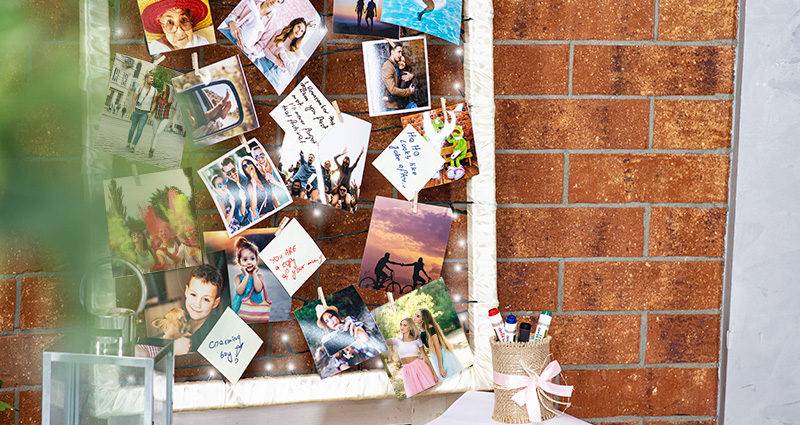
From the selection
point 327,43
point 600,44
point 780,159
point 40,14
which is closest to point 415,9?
point 327,43

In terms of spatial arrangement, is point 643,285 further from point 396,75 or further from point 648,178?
point 396,75

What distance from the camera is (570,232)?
97cm

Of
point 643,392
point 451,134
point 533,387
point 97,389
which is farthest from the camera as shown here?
point 643,392

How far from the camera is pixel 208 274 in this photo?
864 millimetres

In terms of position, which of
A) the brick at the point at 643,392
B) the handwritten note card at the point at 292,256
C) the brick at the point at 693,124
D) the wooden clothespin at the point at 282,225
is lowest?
the brick at the point at 643,392

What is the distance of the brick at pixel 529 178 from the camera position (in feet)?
3.11

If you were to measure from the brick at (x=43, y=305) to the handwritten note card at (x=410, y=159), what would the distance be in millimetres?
560

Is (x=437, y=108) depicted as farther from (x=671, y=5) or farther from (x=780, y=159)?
(x=780, y=159)

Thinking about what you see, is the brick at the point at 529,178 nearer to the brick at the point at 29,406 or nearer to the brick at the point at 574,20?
the brick at the point at 574,20

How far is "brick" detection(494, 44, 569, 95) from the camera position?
93 centimetres

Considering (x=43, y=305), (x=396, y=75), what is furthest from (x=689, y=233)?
(x=43, y=305)

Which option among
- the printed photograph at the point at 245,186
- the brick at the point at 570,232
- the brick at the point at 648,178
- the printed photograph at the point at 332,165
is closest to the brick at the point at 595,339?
the brick at the point at 570,232

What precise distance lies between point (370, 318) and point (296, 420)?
215 millimetres

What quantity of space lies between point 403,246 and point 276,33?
41cm
